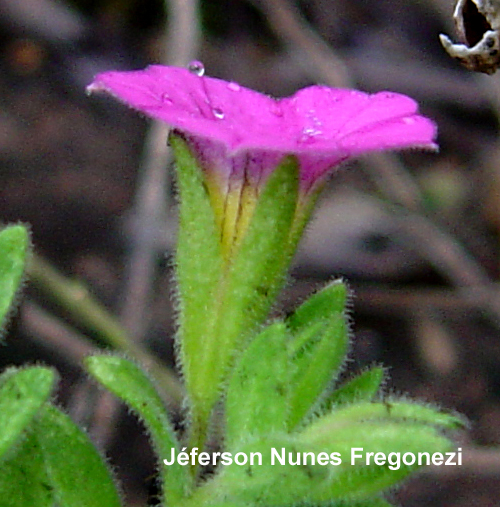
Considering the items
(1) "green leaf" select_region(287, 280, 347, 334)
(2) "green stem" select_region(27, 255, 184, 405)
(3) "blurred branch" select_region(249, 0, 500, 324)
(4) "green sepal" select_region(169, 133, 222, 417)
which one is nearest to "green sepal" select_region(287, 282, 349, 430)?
(1) "green leaf" select_region(287, 280, 347, 334)

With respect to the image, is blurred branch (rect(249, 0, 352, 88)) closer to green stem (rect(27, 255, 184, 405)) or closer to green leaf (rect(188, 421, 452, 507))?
green stem (rect(27, 255, 184, 405))

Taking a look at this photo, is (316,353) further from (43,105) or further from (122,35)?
(122,35)

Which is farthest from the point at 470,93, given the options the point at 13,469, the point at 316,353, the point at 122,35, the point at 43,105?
the point at 13,469

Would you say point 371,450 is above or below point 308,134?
below

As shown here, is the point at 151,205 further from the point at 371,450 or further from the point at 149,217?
the point at 371,450

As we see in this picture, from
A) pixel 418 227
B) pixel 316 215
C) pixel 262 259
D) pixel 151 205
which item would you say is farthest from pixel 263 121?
pixel 418 227

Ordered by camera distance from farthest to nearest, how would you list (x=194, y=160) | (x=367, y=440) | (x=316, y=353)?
(x=316, y=353), (x=194, y=160), (x=367, y=440)

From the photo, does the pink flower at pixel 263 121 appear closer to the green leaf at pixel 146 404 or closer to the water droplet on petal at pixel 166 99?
the water droplet on petal at pixel 166 99
